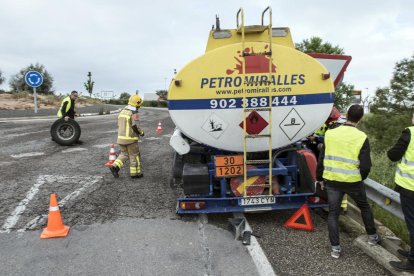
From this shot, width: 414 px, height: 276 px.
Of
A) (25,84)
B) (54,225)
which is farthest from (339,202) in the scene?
(25,84)

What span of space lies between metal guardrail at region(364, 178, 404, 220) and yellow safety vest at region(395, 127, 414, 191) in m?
0.46

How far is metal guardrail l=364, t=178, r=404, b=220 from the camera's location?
3.82 m

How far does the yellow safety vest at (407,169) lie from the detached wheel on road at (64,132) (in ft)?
30.6

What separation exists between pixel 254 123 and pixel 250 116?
0.12m

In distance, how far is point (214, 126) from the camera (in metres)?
4.84

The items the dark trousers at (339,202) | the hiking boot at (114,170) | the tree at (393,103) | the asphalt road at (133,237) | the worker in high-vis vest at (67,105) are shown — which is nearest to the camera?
the asphalt road at (133,237)

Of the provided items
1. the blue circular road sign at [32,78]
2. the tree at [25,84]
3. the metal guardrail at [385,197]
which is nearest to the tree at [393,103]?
the blue circular road sign at [32,78]

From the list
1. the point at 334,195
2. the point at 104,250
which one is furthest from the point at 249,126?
the point at 104,250

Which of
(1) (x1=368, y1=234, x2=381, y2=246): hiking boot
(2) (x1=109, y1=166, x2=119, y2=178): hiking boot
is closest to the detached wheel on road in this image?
(2) (x1=109, y1=166, x2=119, y2=178): hiking boot

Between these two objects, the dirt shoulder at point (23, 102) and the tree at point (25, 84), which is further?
the tree at point (25, 84)

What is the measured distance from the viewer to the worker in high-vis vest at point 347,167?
3707 millimetres

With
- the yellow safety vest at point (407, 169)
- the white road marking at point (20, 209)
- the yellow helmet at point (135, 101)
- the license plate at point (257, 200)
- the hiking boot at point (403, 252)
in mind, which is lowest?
the white road marking at point (20, 209)

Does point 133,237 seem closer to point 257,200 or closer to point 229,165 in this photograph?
point 229,165

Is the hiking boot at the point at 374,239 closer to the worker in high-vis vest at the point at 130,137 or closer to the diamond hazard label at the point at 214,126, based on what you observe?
the diamond hazard label at the point at 214,126
